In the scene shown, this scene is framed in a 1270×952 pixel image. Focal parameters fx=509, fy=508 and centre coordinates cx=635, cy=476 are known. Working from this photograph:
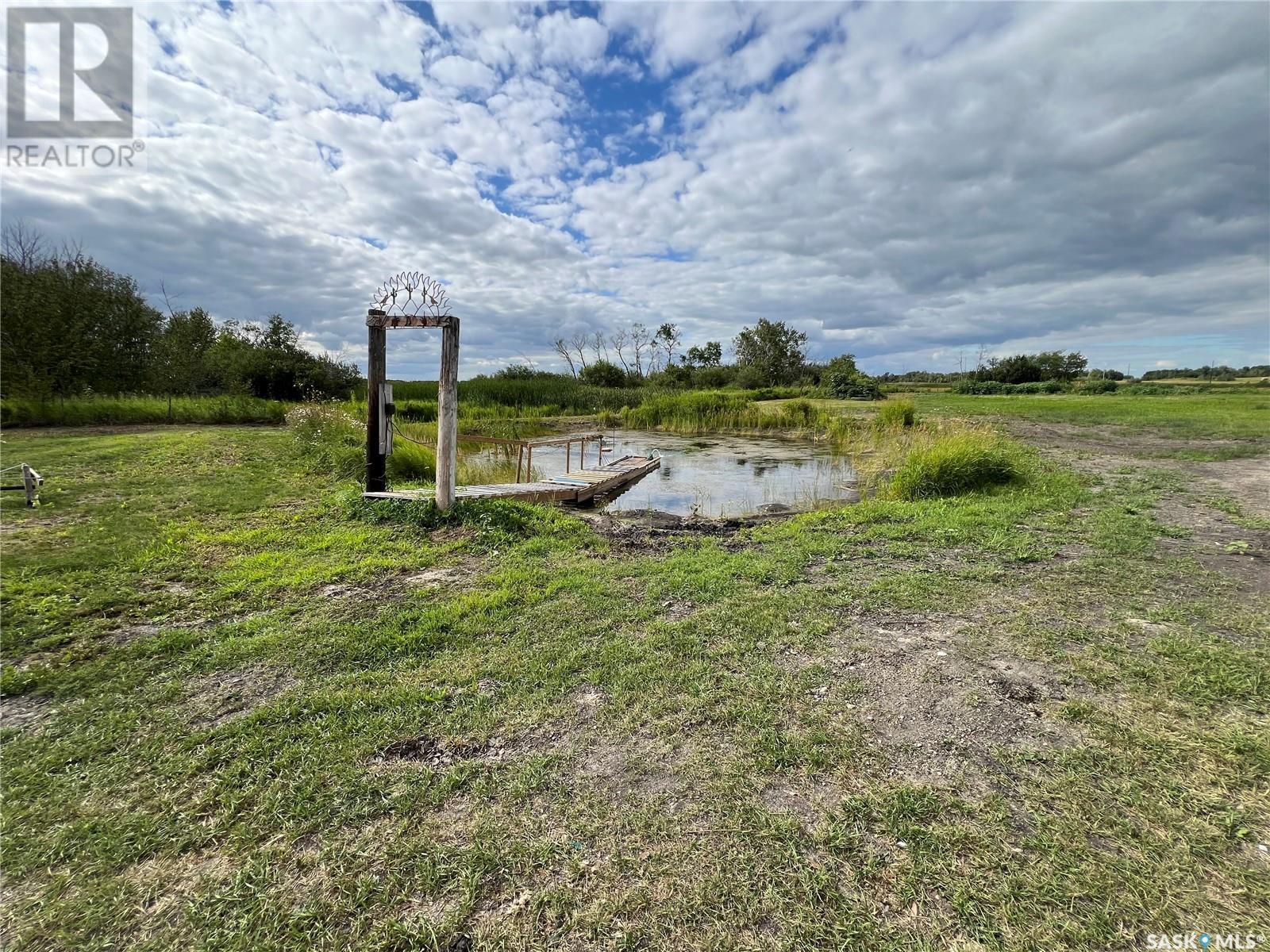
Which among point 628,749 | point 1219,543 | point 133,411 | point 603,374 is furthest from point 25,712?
point 603,374

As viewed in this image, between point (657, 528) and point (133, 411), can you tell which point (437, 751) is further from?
point (133, 411)

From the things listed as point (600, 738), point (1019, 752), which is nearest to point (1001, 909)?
point (1019, 752)

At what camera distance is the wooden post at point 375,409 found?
250 inches

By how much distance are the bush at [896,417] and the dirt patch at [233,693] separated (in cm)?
1728

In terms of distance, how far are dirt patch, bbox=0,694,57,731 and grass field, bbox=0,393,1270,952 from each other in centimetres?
2

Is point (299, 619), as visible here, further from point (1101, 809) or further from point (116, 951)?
point (1101, 809)

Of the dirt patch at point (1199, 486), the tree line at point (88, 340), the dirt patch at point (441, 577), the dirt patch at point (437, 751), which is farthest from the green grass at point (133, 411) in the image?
the dirt patch at point (1199, 486)

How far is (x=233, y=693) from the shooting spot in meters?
2.79

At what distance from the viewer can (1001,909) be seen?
61.9 inches

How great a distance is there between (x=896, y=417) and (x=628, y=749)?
17.8 m

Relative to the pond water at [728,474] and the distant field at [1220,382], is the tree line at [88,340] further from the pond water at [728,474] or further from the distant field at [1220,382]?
the distant field at [1220,382]

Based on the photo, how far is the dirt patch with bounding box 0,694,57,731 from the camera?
2.51 m

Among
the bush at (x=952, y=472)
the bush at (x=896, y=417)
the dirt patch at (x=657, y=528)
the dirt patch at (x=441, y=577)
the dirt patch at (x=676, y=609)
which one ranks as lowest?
the dirt patch at (x=676, y=609)

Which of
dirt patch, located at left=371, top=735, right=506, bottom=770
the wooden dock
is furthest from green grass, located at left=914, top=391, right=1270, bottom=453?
dirt patch, located at left=371, top=735, right=506, bottom=770
